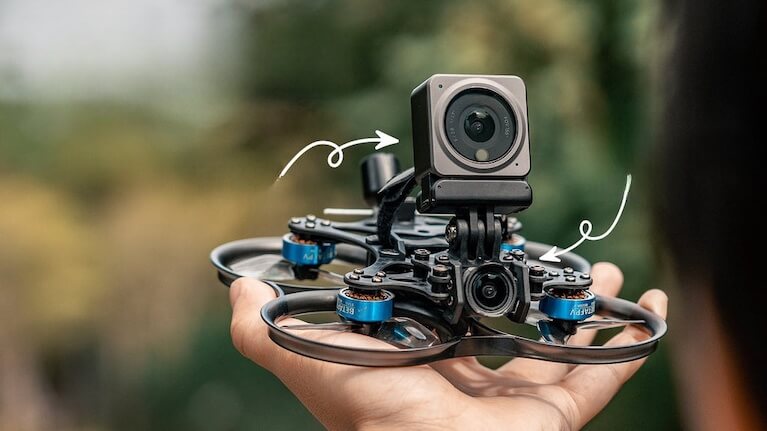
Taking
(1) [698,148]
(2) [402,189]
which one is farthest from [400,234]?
(1) [698,148]

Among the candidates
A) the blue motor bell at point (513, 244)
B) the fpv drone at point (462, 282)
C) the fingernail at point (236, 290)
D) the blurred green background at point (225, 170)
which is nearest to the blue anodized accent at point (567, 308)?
the fpv drone at point (462, 282)

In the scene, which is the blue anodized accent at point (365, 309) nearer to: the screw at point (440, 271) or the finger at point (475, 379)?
the screw at point (440, 271)

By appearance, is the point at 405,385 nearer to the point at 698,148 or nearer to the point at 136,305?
the point at 698,148

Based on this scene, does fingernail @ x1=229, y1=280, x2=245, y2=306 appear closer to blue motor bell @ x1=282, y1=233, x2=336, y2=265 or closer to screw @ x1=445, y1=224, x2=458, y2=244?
blue motor bell @ x1=282, y1=233, x2=336, y2=265

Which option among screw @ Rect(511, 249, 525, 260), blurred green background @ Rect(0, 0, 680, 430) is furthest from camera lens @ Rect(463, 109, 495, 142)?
blurred green background @ Rect(0, 0, 680, 430)

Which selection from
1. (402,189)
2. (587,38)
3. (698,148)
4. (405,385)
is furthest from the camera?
(587,38)

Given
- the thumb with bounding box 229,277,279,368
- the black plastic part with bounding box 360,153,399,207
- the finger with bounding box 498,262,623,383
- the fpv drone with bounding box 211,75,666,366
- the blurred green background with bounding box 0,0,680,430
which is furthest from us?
the blurred green background with bounding box 0,0,680,430
